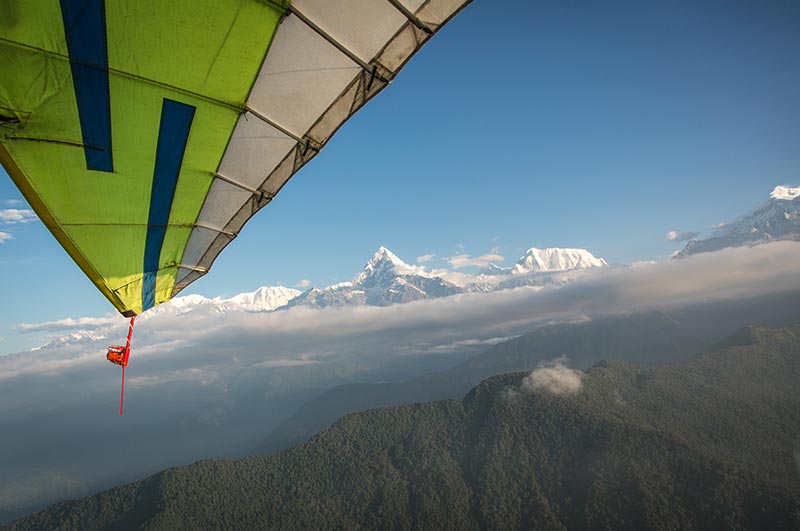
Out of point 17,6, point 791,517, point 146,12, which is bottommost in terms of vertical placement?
point 791,517

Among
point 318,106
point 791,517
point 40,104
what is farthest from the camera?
point 791,517

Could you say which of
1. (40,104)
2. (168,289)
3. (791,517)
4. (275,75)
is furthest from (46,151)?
(791,517)

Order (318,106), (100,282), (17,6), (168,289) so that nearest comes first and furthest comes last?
1. (17,6)
2. (318,106)
3. (100,282)
4. (168,289)

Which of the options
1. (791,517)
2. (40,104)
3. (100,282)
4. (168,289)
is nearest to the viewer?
(40,104)

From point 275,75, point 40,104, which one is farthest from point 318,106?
point 40,104

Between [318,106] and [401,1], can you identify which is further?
[318,106]

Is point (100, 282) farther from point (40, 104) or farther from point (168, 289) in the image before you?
point (40, 104)

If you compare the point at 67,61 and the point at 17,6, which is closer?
the point at 17,6

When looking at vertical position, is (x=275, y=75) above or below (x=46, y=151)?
above

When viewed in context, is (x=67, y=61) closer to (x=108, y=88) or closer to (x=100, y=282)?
(x=108, y=88)
